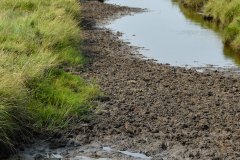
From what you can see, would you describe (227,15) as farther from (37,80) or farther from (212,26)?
(37,80)

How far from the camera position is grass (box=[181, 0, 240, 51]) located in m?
21.0

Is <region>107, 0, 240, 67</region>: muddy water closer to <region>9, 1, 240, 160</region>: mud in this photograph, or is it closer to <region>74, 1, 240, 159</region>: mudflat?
<region>74, 1, 240, 159</region>: mudflat

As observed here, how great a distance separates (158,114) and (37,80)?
2.58 m

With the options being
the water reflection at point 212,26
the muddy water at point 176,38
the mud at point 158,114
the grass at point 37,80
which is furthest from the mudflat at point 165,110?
the water reflection at point 212,26

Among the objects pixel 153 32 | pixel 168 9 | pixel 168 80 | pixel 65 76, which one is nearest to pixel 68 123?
pixel 65 76

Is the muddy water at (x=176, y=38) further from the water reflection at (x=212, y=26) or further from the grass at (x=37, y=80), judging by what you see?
the grass at (x=37, y=80)

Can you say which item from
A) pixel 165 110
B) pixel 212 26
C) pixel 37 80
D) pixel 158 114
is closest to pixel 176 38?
pixel 212 26

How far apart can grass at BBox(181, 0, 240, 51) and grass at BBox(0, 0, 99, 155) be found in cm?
671

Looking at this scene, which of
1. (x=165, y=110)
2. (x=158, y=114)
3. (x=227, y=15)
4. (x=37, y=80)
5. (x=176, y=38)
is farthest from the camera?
(x=227, y=15)

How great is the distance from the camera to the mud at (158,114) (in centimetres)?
849

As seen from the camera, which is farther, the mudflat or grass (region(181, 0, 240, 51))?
grass (region(181, 0, 240, 51))

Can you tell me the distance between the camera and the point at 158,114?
10.4 m

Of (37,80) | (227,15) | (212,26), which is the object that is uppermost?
(227,15)

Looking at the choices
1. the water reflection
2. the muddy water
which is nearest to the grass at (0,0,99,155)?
the muddy water
